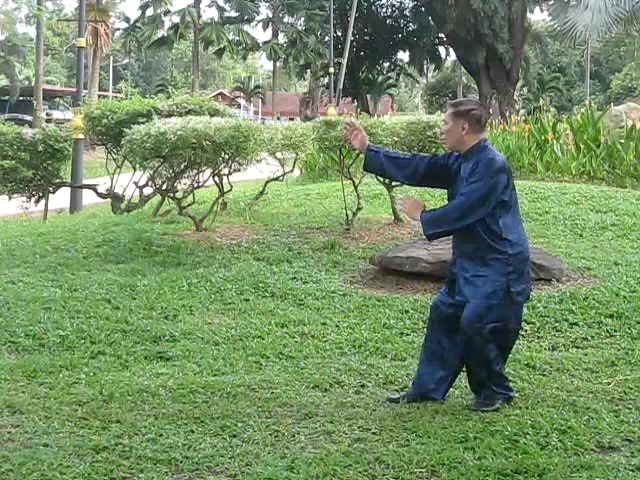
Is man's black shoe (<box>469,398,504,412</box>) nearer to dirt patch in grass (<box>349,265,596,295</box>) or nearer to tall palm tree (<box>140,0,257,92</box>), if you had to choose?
dirt patch in grass (<box>349,265,596,295</box>)

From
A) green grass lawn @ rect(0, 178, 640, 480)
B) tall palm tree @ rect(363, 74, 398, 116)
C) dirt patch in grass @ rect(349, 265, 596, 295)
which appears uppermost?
tall palm tree @ rect(363, 74, 398, 116)

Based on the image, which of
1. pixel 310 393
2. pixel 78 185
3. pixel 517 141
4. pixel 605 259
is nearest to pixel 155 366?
pixel 310 393

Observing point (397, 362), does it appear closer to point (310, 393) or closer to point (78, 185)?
point (310, 393)

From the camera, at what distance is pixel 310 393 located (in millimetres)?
4625

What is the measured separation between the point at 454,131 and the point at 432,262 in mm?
2883

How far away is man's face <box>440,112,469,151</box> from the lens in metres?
4.12

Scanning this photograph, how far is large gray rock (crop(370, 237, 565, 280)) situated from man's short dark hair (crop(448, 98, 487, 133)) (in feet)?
9.17

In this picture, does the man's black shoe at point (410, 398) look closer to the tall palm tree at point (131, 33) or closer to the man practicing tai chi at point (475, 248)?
the man practicing tai chi at point (475, 248)

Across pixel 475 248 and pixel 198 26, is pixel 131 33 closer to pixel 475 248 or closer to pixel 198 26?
pixel 198 26

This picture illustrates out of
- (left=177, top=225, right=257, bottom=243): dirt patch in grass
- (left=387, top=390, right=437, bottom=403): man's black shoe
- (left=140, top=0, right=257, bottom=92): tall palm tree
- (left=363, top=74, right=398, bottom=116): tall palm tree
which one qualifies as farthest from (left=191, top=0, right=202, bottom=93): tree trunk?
(left=387, top=390, right=437, bottom=403): man's black shoe

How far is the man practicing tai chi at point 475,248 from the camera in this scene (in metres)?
4.04

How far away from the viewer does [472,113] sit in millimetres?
4113

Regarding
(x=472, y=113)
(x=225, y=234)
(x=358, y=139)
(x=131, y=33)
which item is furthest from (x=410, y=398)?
(x=131, y=33)

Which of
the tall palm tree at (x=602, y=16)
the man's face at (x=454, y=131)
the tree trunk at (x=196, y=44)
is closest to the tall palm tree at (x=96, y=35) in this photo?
the tree trunk at (x=196, y=44)
